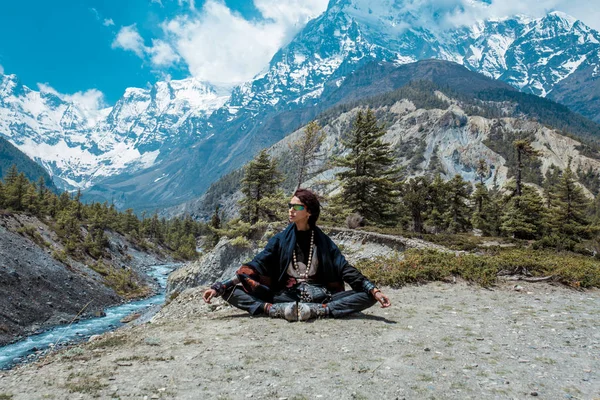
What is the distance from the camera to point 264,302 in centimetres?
769

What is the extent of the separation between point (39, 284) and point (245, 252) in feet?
81.1

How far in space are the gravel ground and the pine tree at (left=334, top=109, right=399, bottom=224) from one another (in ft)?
76.7

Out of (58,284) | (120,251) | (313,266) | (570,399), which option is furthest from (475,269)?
(120,251)

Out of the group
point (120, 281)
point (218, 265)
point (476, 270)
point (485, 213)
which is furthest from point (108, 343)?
point (120, 281)

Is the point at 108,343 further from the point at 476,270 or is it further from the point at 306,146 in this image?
the point at 306,146

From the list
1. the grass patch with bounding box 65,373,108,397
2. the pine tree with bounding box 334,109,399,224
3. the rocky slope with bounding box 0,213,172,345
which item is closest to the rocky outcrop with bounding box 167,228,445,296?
the pine tree with bounding box 334,109,399,224

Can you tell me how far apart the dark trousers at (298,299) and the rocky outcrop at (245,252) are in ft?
41.9

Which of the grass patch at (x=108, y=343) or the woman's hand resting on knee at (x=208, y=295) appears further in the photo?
the woman's hand resting on knee at (x=208, y=295)

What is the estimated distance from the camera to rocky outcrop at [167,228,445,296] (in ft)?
70.5

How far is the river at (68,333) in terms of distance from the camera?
85.9ft

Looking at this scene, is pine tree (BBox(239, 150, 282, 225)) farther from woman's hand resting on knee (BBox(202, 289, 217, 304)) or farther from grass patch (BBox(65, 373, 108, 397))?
grass patch (BBox(65, 373, 108, 397))

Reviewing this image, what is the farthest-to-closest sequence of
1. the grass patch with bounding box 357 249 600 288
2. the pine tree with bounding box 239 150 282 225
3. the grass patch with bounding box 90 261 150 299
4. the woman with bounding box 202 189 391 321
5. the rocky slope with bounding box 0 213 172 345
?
1. the grass patch with bounding box 90 261 150 299
2. the pine tree with bounding box 239 150 282 225
3. the rocky slope with bounding box 0 213 172 345
4. the grass patch with bounding box 357 249 600 288
5. the woman with bounding box 202 189 391 321

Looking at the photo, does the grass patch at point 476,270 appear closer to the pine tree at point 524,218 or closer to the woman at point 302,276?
the woman at point 302,276

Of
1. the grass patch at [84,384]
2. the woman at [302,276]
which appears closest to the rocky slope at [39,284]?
the woman at [302,276]
